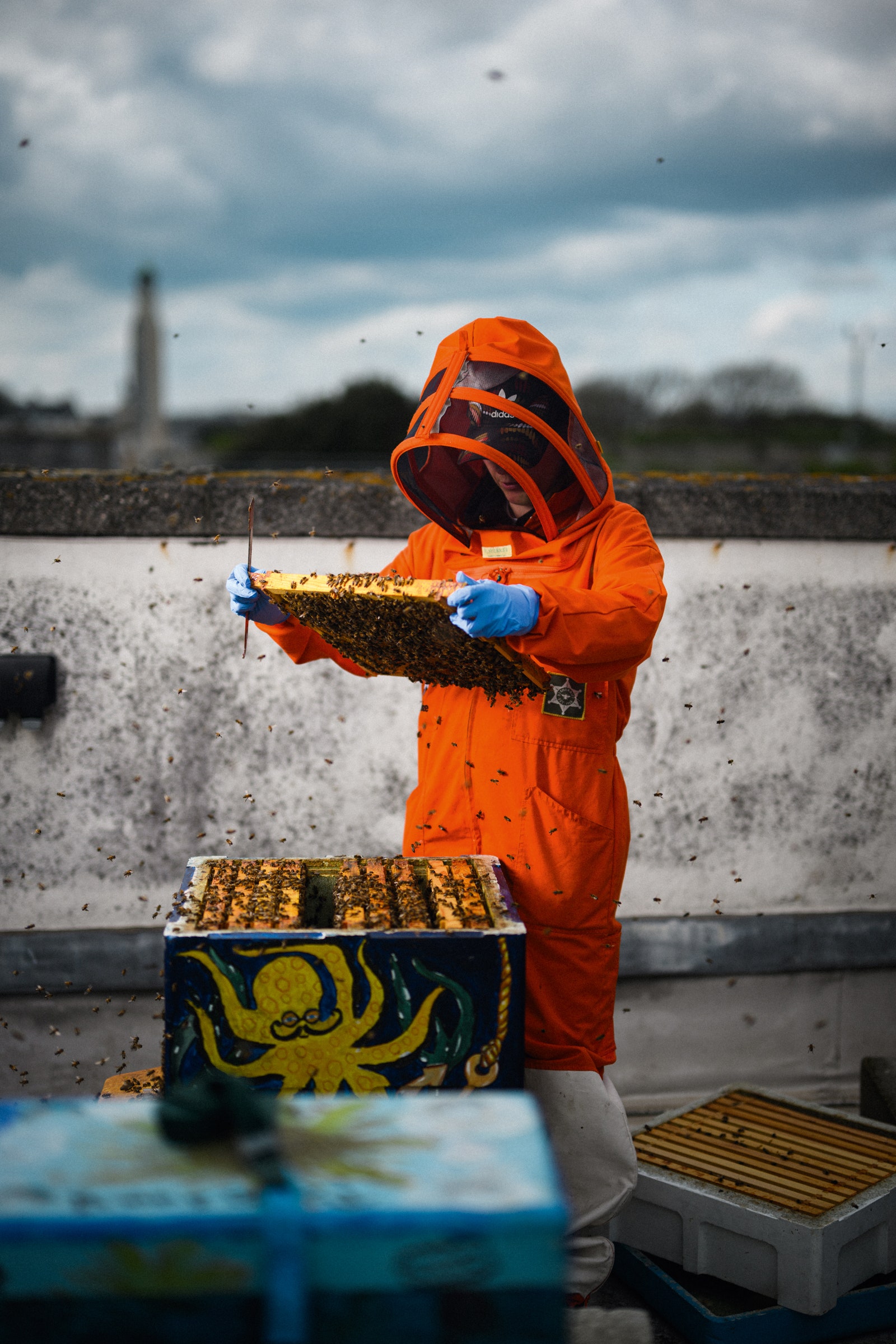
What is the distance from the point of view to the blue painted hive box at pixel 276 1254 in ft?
3.33

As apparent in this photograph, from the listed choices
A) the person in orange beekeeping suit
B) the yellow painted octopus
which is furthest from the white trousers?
the yellow painted octopus

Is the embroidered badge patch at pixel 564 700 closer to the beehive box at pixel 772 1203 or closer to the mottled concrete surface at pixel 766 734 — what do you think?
the beehive box at pixel 772 1203

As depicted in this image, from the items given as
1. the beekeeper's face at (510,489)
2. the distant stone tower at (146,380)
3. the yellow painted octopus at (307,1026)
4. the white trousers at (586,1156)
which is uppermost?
the distant stone tower at (146,380)

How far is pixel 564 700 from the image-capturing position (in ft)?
7.73

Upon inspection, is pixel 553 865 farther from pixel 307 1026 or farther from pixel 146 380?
pixel 146 380

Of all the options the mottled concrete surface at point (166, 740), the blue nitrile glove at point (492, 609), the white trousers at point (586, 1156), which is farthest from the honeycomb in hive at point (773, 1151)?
the blue nitrile glove at point (492, 609)

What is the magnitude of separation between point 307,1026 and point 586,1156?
916 mm

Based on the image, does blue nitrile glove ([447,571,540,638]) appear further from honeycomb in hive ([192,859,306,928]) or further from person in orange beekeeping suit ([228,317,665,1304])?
honeycomb in hive ([192,859,306,928])

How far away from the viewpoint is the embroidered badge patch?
234 cm

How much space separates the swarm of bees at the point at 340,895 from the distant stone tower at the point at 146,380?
1447 inches

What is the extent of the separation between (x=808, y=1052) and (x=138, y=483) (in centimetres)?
337

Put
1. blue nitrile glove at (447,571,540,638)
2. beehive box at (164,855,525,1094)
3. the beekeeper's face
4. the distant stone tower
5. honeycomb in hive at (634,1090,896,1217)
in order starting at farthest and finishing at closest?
the distant stone tower, honeycomb in hive at (634,1090,896,1217), the beekeeper's face, blue nitrile glove at (447,571,540,638), beehive box at (164,855,525,1094)

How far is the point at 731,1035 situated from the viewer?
4.02 m

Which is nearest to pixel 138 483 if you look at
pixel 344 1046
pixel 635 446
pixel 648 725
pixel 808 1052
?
pixel 648 725
